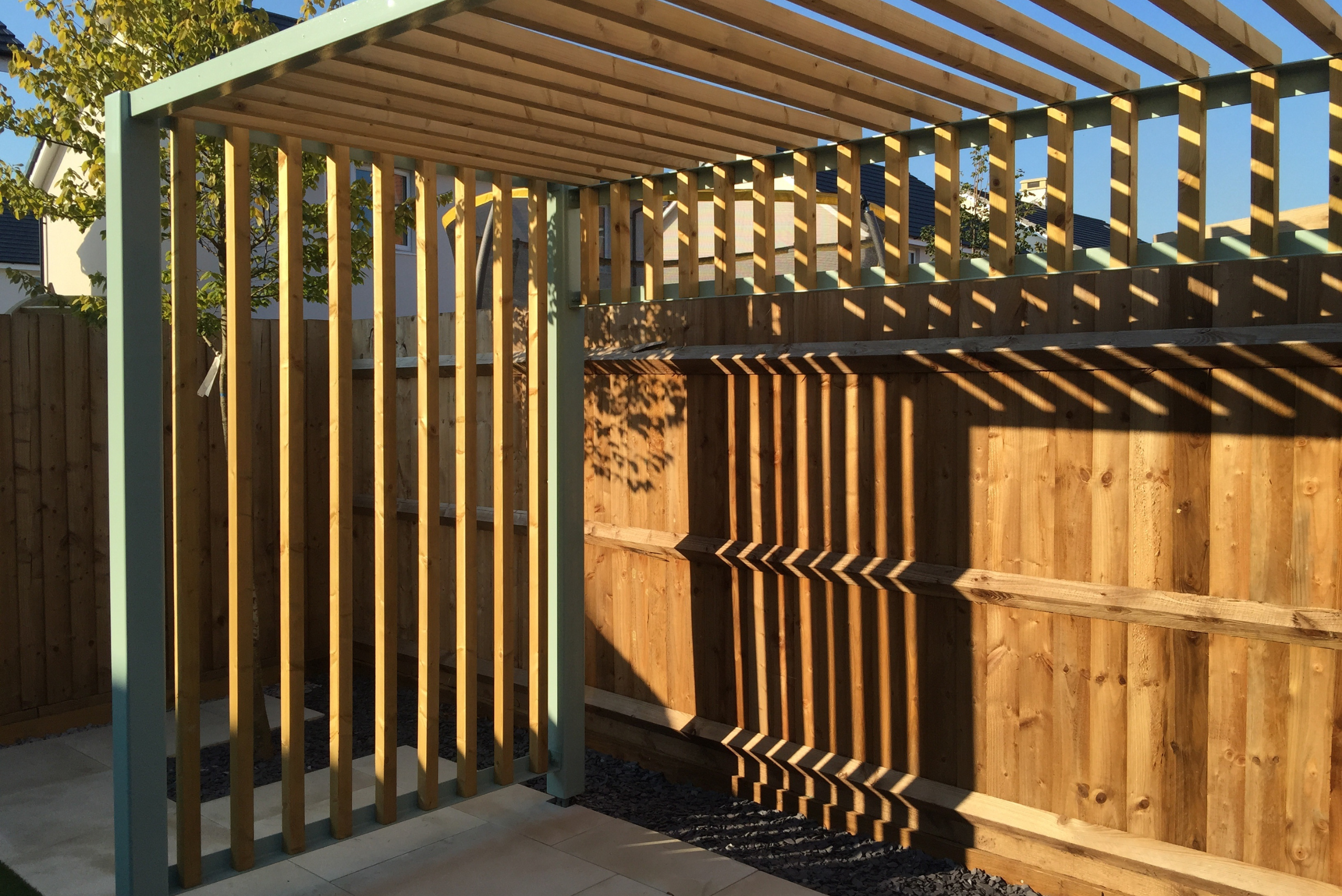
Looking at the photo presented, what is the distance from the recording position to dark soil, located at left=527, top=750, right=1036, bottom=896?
4258 mm

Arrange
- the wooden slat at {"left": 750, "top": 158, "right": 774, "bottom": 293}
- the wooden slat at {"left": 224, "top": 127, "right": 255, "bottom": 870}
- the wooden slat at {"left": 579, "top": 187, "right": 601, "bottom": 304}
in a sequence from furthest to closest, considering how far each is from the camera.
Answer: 1. the wooden slat at {"left": 579, "top": 187, "right": 601, "bottom": 304}
2. the wooden slat at {"left": 750, "top": 158, "right": 774, "bottom": 293}
3. the wooden slat at {"left": 224, "top": 127, "right": 255, "bottom": 870}

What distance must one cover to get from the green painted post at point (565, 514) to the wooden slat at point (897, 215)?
1704mm

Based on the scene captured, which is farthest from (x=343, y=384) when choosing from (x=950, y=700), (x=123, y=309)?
(x=950, y=700)

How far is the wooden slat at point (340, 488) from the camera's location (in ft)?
13.2

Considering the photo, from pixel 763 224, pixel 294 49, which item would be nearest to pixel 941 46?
pixel 763 224

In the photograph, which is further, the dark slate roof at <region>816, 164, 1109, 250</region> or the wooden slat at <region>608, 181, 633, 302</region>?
the dark slate roof at <region>816, 164, 1109, 250</region>

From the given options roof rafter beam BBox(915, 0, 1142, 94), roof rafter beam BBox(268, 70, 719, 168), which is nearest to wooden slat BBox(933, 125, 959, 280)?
roof rafter beam BBox(915, 0, 1142, 94)

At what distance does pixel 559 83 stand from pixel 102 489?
4.48 meters

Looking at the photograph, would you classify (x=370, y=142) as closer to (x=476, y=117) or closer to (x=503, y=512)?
(x=476, y=117)

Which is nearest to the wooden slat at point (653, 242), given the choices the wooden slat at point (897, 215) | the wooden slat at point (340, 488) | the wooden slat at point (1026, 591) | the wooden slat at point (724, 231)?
the wooden slat at point (724, 231)

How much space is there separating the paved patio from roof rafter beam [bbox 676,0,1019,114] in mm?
2956

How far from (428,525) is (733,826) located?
1.97 meters

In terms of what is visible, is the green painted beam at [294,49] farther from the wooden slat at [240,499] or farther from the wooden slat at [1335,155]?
the wooden slat at [1335,155]

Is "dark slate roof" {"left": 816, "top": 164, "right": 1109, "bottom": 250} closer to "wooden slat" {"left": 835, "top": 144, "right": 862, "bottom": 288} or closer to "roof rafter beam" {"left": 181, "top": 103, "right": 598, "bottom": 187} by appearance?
"roof rafter beam" {"left": 181, "top": 103, "right": 598, "bottom": 187}
